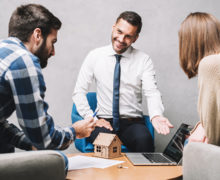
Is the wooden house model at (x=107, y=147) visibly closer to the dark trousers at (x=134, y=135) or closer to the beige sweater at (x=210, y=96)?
the dark trousers at (x=134, y=135)

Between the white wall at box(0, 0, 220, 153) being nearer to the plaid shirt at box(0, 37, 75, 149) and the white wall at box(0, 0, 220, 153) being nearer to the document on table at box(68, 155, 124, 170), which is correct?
the document on table at box(68, 155, 124, 170)

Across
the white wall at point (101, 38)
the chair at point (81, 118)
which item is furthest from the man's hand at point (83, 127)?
the white wall at point (101, 38)

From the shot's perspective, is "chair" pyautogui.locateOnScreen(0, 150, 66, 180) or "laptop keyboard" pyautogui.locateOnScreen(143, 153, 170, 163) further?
"laptop keyboard" pyautogui.locateOnScreen(143, 153, 170, 163)

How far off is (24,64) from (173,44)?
244 centimetres

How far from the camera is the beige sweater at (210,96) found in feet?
3.74

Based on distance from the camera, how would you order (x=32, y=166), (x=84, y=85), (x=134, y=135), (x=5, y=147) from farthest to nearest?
1. (x=84, y=85)
2. (x=134, y=135)
3. (x=5, y=147)
4. (x=32, y=166)

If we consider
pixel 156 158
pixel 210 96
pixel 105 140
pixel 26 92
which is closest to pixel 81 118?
pixel 105 140

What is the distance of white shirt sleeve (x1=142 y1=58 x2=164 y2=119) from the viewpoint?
240 centimetres

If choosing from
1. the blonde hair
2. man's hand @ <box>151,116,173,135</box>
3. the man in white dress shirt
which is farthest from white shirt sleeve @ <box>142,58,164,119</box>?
the blonde hair

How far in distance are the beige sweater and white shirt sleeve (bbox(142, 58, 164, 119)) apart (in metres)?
1.12

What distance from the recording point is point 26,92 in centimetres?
113

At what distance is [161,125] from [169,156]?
0.27 meters

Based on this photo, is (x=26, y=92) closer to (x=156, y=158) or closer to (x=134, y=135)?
(x=156, y=158)

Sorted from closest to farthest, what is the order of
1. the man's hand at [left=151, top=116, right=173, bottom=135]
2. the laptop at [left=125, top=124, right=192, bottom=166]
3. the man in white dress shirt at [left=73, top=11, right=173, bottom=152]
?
the laptop at [left=125, top=124, right=192, bottom=166] → the man's hand at [left=151, top=116, right=173, bottom=135] → the man in white dress shirt at [left=73, top=11, right=173, bottom=152]
